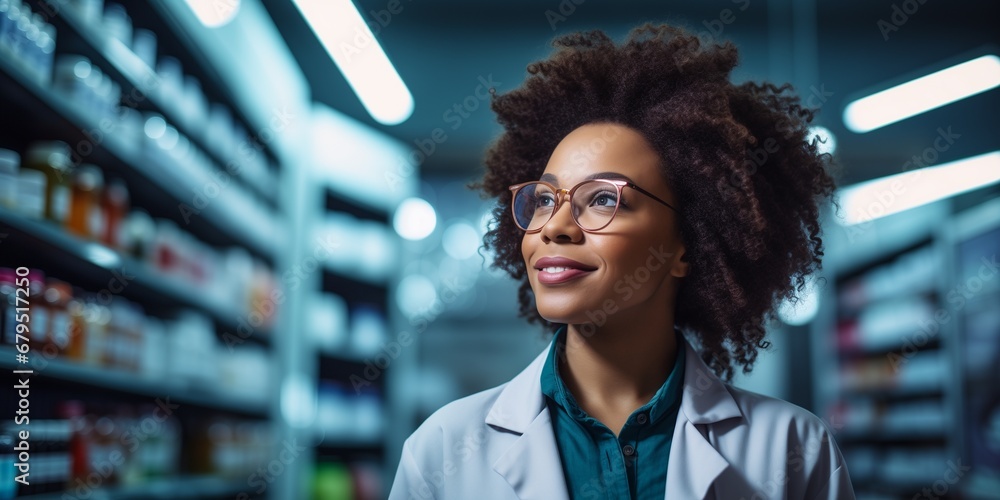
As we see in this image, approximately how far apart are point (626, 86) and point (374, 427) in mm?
4735

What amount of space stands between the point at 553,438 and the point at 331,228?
14.6 ft

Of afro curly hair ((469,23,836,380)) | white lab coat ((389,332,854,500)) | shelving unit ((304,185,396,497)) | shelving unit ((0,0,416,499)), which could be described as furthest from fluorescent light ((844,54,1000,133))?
shelving unit ((304,185,396,497))

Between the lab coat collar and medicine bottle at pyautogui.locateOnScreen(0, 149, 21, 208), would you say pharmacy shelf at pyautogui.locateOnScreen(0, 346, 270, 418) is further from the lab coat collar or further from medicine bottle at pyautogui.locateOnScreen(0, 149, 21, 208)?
the lab coat collar

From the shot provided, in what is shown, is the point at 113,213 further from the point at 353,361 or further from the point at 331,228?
the point at 353,361

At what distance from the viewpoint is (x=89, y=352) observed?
289 cm

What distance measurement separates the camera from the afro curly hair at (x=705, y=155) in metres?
1.76

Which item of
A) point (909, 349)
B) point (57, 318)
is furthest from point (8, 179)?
point (909, 349)

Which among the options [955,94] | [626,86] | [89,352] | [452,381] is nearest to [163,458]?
[89,352]

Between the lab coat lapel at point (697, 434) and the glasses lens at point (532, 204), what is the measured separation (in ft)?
1.37

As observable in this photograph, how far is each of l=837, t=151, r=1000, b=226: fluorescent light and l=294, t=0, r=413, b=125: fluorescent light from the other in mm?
2887

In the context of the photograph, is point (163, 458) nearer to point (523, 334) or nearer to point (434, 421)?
point (434, 421)

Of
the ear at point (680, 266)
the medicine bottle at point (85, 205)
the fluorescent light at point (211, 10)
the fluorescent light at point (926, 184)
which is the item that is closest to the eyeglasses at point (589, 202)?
the ear at point (680, 266)

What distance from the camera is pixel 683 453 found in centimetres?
156

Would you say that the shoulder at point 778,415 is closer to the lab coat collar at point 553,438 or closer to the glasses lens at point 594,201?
the lab coat collar at point 553,438
